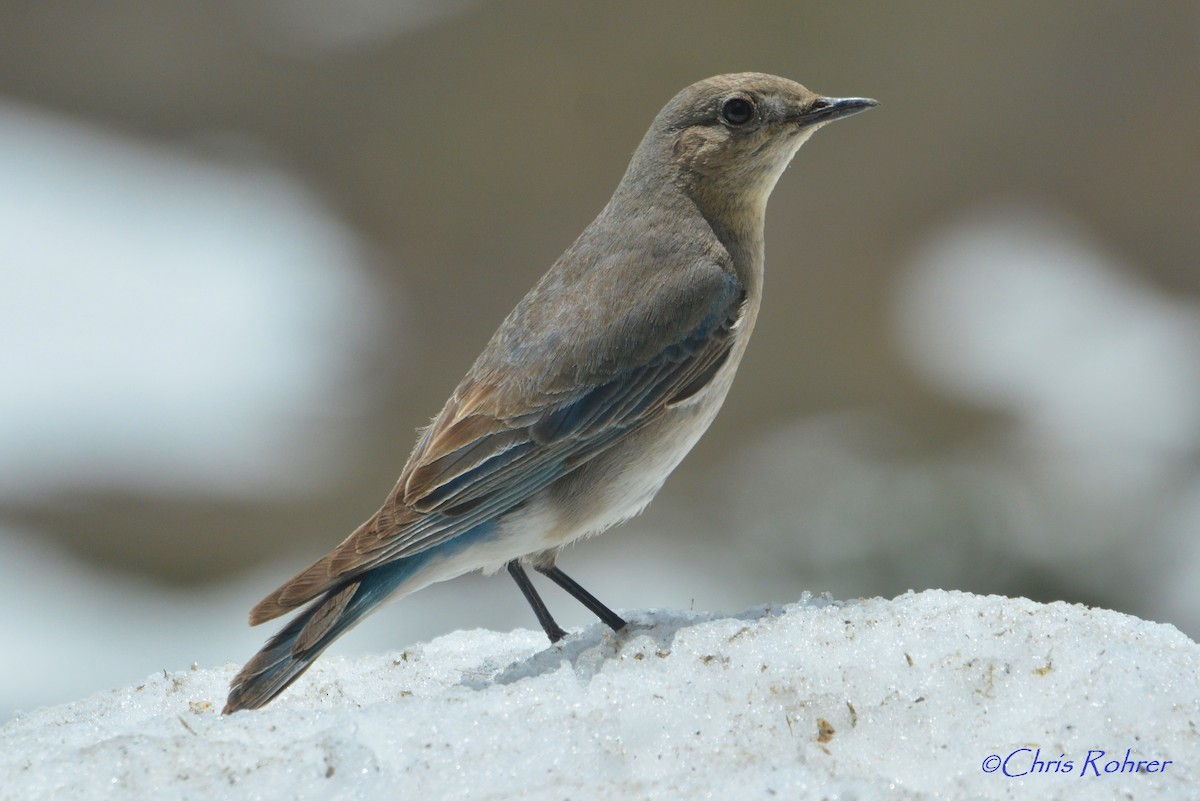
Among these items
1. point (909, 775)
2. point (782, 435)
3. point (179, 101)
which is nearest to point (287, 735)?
point (909, 775)

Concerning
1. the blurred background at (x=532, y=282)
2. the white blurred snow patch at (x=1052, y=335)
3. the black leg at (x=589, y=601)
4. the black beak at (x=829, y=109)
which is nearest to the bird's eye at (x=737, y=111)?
the black beak at (x=829, y=109)

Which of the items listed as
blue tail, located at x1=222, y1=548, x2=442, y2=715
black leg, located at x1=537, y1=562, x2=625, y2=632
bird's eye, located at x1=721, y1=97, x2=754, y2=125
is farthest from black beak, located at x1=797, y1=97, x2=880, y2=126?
blue tail, located at x1=222, y1=548, x2=442, y2=715

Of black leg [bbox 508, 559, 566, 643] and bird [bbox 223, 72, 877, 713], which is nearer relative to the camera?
bird [bbox 223, 72, 877, 713]

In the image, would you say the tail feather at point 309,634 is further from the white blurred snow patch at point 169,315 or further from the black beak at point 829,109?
the white blurred snow patch at point 169,315

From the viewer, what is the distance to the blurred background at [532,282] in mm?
7926

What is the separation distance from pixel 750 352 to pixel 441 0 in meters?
6.64

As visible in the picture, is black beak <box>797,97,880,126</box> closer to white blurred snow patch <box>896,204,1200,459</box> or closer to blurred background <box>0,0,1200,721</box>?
blurred background <box>0,0,1200,721</box>

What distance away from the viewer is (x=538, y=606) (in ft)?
14.1

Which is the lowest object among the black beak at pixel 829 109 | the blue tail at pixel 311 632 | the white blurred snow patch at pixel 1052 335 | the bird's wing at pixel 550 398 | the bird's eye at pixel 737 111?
the white blurred snow patch at pixel 1052 335

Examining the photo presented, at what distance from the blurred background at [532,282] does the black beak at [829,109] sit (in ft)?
8.82

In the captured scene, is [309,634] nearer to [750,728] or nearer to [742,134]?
[750,728]

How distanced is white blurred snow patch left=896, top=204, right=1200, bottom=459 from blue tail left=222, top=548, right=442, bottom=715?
20.0ft

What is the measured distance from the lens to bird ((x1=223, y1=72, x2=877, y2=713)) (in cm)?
376

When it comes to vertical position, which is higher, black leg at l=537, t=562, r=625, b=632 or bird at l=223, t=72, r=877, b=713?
bird at l=223, t=72, r=877, b=713
